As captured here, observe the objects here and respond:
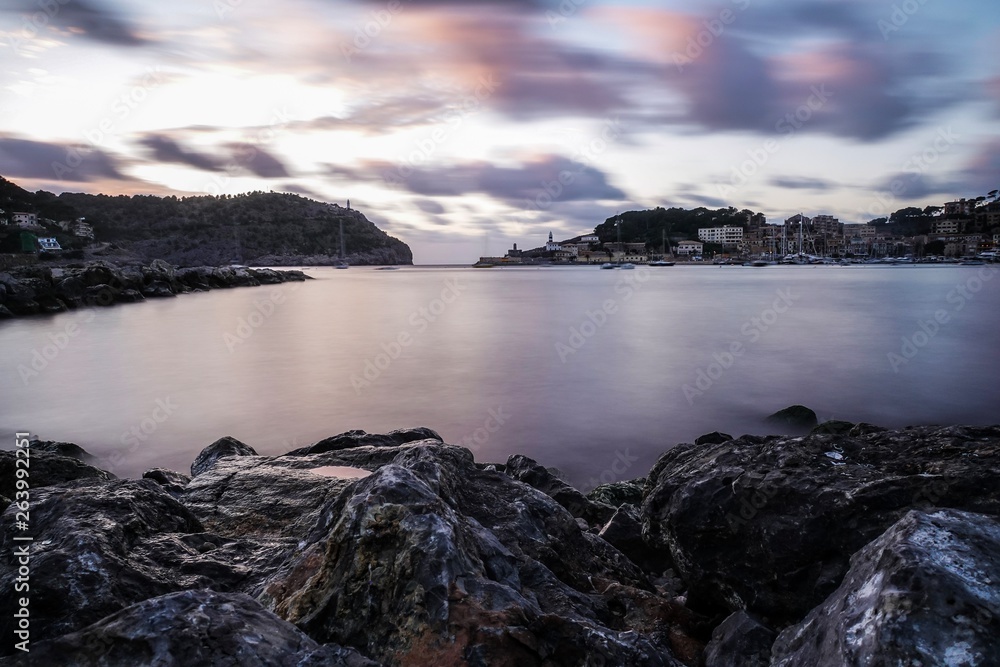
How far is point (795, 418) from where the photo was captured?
9008 mm

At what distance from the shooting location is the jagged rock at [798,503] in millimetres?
2688

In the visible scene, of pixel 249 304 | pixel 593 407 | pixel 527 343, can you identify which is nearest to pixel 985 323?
pixel 527 343

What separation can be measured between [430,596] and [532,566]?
867 millimetres

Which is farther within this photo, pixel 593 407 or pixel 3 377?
pixel 3 377

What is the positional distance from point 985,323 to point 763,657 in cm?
2576

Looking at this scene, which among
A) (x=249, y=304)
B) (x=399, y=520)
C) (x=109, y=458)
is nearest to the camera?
(x=399, y=520)

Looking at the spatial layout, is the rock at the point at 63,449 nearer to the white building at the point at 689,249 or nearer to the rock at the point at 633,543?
the rock at the point at 633,543

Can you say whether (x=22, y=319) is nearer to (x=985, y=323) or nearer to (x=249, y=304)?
(x=249, y=304)

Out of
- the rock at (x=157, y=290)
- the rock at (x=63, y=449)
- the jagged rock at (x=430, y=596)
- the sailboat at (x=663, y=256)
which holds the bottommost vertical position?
the rock at (x=63, y=449)

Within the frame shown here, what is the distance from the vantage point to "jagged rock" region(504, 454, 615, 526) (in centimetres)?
498

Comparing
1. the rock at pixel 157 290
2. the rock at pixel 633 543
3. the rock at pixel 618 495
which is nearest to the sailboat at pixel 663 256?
Answer: the rock at pixel 157 290

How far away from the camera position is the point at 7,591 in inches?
84.0

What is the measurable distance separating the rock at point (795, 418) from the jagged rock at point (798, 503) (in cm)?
545

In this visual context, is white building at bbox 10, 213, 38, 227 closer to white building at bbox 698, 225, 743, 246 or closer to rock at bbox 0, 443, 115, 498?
rock at bbox 0, 443, 115, 498
